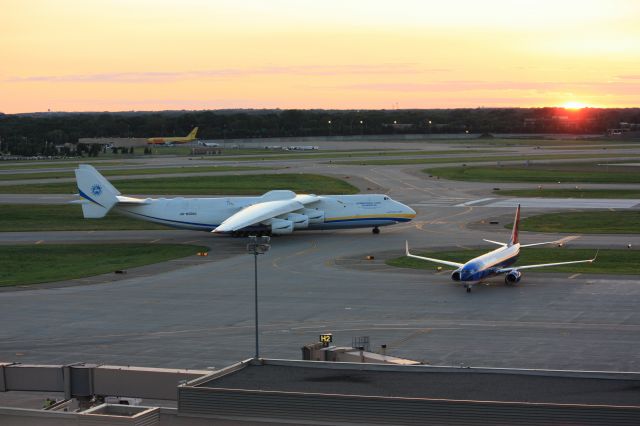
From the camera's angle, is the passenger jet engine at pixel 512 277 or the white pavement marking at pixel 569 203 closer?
the passenger jet engine at pixel 512 277

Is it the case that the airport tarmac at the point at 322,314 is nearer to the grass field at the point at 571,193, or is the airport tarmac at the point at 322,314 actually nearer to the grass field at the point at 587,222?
the grass field at the point at 587,222

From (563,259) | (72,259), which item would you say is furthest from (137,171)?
(563,259)

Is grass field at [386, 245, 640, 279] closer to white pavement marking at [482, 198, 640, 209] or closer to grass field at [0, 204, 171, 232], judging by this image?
grass field at [0, 204, 171, 232]

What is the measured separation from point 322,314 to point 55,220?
193 feet

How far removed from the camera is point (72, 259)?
84.4 meters

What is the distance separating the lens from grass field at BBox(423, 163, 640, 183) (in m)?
148

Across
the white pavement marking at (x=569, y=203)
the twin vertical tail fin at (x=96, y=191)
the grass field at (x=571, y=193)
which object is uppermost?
the twin vertical tail fin at (x=96, y=191)

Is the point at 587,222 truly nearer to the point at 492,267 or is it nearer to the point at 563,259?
the point at 563,259

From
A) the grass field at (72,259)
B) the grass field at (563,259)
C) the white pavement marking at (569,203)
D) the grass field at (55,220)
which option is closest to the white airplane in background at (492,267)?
the grass field at (563,259)

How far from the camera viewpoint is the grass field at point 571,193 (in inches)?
4958

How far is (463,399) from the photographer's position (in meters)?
29.5

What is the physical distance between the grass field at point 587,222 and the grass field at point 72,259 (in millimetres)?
32799

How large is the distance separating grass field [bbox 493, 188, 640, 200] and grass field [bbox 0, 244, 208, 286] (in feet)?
180

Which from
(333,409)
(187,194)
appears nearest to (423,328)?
(333,409)
